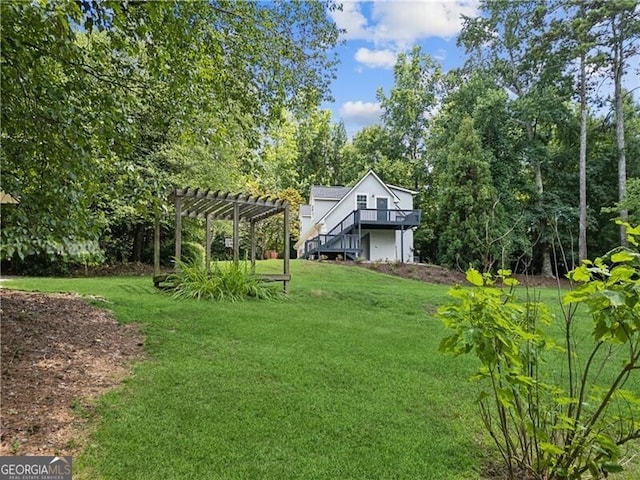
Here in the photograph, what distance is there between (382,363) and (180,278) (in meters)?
4.85

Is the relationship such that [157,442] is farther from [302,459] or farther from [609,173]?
[609,173]

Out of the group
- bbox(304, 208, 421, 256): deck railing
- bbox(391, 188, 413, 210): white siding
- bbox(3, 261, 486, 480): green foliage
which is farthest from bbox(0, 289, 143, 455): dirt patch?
bbox(391, 188, 413, 210): white siding

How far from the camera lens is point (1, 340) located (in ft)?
12.5

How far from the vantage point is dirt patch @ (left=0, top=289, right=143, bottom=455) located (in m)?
2.53

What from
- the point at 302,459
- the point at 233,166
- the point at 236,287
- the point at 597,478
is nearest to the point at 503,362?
the point at 597,478

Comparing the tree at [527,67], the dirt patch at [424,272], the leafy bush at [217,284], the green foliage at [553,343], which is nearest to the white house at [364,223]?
the dirt patch at [424,272]

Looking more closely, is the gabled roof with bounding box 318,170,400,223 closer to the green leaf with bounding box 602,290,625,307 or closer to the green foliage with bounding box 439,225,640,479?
the green foliage with bounding box 439,225,640,479

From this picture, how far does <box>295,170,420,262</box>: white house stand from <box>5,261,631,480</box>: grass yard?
49.4 ft

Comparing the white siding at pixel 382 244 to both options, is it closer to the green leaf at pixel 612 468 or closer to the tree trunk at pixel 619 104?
the tree trunk at pixel 619 104

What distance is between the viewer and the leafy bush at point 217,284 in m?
7.43

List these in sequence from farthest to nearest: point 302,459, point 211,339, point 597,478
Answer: point 211,339
point 302,459
point 597,478

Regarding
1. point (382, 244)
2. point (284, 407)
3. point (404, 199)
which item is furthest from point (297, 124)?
point (284, 407)

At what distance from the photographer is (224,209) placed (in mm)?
9672

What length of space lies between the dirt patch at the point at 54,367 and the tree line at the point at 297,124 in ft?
3.14
